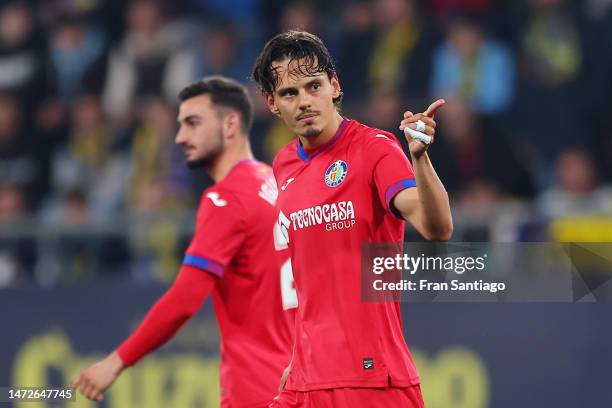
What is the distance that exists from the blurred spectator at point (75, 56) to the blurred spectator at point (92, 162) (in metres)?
0.24

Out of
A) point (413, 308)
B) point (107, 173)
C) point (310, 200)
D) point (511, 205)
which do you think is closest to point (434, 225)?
point (310, 200)

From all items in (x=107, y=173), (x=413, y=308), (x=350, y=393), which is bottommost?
(x=350, y=393)

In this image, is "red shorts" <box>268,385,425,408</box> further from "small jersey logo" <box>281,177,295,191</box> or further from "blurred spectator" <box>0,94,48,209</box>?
"blurred spectator" <box>0,94,48,209</box>

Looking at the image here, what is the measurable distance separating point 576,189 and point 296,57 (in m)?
4.67

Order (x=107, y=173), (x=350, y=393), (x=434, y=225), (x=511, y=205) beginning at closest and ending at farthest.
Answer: (x=434, y=225) < (x=350, y=393) < (x=511, y=205) < (x=107, y=173)

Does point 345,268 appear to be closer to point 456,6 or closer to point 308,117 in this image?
point 308,117

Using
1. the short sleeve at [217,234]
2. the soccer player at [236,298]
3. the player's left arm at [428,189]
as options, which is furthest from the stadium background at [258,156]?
the player's left arm at [428,189]

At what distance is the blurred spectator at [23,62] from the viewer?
12.0m

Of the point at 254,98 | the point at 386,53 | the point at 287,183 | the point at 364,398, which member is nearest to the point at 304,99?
the point at 287,183

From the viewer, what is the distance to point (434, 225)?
13.5 feet

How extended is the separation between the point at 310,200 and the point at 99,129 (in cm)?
751

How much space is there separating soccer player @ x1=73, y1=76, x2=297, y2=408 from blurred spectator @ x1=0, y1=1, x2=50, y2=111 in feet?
20.6

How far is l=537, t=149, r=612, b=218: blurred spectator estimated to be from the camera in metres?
8.84

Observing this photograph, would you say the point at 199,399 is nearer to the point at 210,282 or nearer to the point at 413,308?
the point at 413,308
